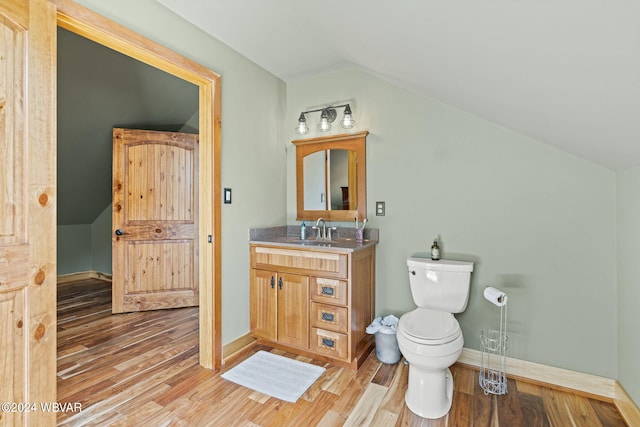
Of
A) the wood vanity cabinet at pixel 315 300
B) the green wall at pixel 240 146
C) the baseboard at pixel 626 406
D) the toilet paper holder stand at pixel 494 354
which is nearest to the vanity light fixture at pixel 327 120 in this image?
the green wall at pixel 240 146

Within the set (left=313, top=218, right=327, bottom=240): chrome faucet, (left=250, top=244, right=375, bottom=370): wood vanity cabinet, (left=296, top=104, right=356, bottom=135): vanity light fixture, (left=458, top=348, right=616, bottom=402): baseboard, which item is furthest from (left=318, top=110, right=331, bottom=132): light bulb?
(left=458, top=348, right=616, bottom=402): baseboard

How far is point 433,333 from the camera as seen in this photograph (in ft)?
5.61

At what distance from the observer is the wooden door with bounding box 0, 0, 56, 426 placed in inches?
47.4

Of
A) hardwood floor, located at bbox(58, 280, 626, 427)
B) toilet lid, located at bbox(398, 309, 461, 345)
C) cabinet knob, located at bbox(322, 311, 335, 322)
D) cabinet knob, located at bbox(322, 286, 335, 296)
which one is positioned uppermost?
cabinet knob, located at bbox(322, 286, 335, 296)

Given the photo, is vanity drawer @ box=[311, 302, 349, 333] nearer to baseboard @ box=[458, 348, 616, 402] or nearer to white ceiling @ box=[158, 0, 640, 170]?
baseboard @ box=[458, 348, 616, 402]

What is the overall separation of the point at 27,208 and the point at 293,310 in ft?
5.53

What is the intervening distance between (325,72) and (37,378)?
9.28ft

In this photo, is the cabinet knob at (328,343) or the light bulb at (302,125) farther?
the light bulb at (302,125)

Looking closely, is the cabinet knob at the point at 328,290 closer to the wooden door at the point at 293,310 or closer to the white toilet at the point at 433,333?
the wooden door at the point at 293,310

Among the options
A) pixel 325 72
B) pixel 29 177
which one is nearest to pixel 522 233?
pixel 325 72

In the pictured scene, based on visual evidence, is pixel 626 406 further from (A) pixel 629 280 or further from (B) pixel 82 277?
(B) pixel 82 277

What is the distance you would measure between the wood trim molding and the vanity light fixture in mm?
3903

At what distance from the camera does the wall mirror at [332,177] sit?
8.72 ft

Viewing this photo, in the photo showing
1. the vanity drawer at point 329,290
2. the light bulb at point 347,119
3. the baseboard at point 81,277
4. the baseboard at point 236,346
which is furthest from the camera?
the baseboard at point 81,277
